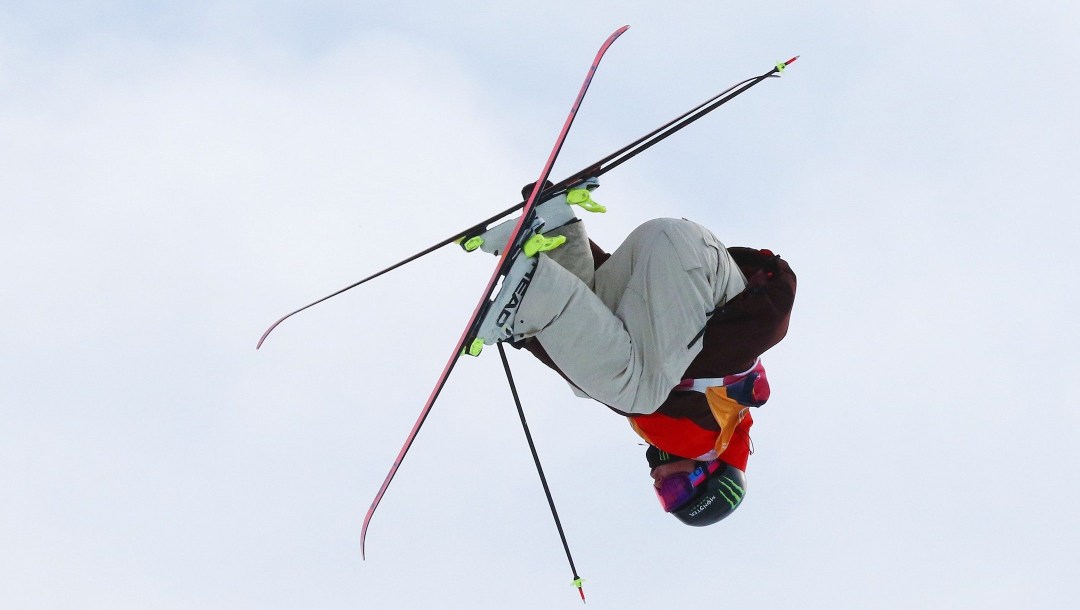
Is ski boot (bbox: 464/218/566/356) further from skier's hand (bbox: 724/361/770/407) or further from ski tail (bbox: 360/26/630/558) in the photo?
skier's hand (bbox: 724/361/770/407)

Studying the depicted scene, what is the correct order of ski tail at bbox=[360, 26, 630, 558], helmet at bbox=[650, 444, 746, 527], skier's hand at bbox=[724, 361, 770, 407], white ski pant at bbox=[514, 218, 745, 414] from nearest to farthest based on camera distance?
1. ski tail at bbox=[360, 26, 630, 558]
2. white ski pant at bbox=[514, 218, 745, 414]
3. skier's hand at bbox=[724, 361, 770, 407]
4. helmet at bbox=[650, 444, 746, 527]

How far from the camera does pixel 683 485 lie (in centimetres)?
620

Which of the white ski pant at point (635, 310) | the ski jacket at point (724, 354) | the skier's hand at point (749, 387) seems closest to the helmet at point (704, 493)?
the ski jacket at point (724, 354)

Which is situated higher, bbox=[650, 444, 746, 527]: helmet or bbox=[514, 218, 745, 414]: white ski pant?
bbox=[514, 218, 745, 414]: white ski pant

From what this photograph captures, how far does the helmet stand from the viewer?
618 centimetres

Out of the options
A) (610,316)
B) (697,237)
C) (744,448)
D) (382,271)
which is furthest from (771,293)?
(382,271)

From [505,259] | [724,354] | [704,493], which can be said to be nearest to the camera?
[505,259]

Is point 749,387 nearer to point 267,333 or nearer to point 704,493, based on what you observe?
point 704,493

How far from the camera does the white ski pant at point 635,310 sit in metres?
4.95

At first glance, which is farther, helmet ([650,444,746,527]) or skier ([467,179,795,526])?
helmet ([650,444,746,527])

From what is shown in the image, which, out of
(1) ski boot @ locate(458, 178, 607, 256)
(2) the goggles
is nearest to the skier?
(1) ski boot @ locate(458, 178, 607, 256)

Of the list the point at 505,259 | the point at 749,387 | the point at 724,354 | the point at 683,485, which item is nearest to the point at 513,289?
the point at 505,259

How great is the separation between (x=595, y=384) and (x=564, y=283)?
22.2 inches

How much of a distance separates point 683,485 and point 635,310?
56.9 inches
